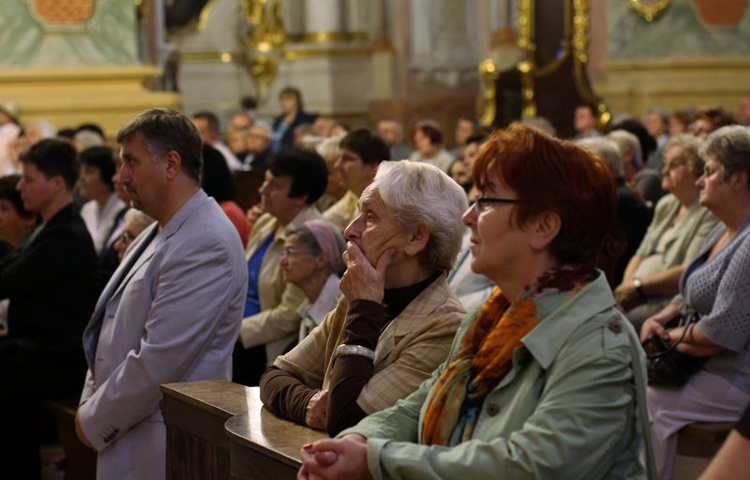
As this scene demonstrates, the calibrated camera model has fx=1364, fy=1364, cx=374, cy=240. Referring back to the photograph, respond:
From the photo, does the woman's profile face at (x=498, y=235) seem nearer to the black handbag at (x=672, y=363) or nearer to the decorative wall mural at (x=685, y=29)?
the black handbag at (x=672, y=363)

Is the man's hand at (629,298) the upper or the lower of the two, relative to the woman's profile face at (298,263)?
lower

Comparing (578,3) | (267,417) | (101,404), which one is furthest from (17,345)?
(578,3)

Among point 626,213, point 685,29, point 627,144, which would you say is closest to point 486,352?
point 626,213

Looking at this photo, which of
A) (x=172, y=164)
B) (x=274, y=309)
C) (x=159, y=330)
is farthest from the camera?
(x=274, y=309)

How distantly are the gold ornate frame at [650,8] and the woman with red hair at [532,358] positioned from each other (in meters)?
11.1

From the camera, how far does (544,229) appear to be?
258cm

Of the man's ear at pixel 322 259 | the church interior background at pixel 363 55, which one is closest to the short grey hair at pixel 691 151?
the man's ear at pixel 322 259

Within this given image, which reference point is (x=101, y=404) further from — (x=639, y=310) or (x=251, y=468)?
(x=639, y=310)

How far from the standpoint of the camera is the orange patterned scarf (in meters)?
2.53

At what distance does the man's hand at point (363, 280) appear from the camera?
10.2ft

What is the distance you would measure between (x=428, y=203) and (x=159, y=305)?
1.01 meters

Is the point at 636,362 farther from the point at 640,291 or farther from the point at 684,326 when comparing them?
the point at 640,291

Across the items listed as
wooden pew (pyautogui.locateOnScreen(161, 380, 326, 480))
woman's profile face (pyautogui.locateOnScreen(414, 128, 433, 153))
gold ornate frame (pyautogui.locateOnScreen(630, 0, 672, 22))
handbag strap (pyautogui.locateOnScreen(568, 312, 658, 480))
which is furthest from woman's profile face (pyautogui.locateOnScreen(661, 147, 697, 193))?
gold ornate frame (pyautogui.locateOnScreen(630, 0, 672, 22))

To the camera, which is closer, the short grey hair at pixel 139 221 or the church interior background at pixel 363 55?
the short grey hair at pixel 139 221
